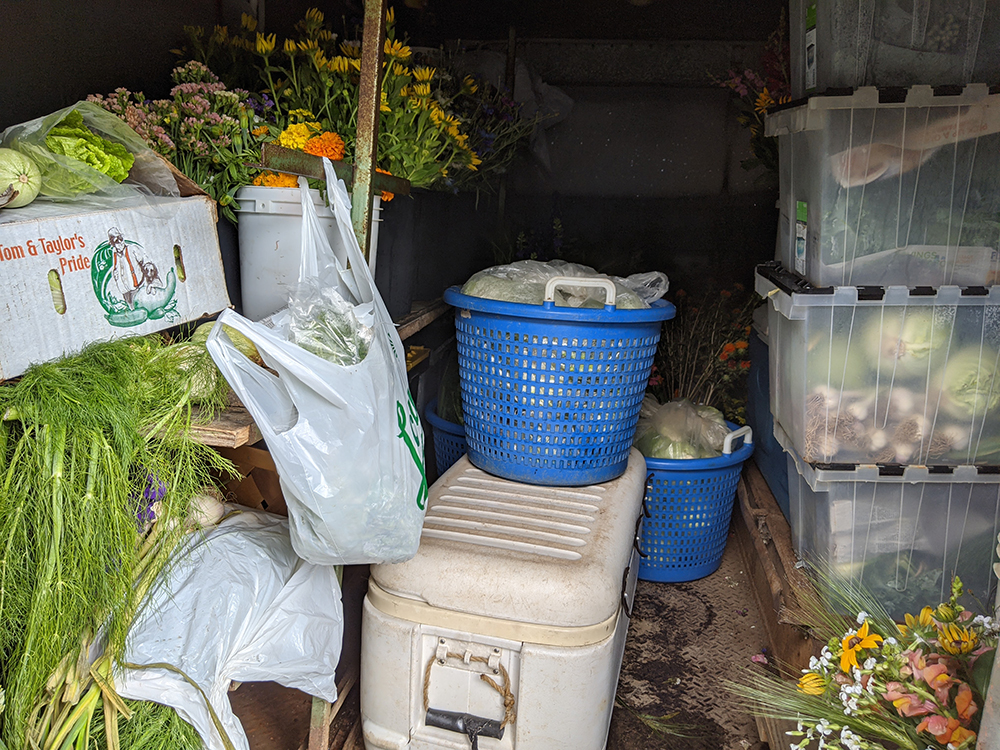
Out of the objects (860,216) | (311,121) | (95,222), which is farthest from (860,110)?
(95,222)

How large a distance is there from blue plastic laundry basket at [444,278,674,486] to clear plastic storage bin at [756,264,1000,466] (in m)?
0.38

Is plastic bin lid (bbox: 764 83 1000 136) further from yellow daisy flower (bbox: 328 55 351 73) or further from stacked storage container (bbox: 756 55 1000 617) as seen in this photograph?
yellow daisy flower (bbox: 328 55 351 73)

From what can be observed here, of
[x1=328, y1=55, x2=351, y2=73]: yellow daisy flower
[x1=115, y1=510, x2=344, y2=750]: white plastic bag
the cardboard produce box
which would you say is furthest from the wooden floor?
[x1=328, y1=55, x2=351, y2=73]: yellow daisy flower

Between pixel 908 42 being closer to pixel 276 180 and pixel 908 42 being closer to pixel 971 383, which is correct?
pixel 971 383

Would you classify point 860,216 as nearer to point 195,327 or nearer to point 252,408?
point 252,408

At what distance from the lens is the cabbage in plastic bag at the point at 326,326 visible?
125 cm

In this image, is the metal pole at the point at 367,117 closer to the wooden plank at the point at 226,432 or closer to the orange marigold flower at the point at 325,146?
the orange marigold flower at the point at 325,146

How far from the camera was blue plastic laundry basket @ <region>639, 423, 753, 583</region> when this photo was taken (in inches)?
94.9

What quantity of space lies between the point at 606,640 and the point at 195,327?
1008 mm

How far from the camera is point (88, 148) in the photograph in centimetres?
126

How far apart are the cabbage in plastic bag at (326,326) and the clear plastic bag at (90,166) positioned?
13.3 inches

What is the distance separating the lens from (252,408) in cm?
115

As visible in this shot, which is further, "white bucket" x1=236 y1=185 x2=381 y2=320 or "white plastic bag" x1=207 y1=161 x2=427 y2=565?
"white bucket" x1=236 y1=185 x2=381 y2=320

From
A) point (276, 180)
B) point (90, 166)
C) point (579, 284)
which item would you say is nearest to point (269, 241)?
point (276, 180)
